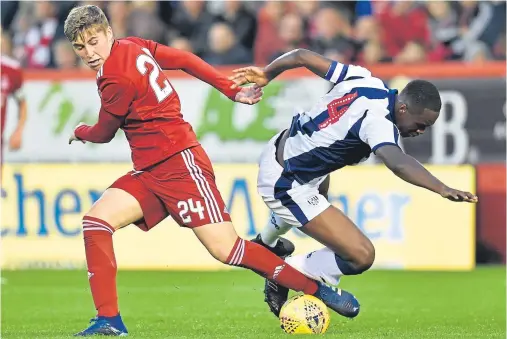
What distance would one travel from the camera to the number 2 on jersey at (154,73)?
7785mm

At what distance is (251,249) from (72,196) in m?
6.68

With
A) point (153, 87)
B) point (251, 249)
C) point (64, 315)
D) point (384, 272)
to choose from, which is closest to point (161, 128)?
point (153, 87)

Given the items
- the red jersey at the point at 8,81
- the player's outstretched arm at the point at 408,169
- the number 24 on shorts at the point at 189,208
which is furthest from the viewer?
the red jersey at the point at 8,81

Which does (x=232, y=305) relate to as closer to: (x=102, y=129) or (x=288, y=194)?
(x=288, y=194)

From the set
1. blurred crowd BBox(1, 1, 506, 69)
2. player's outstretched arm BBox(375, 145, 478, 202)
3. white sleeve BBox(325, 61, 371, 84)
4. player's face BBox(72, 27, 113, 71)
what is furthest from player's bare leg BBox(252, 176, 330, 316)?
blurred crowd BBox(1, 1, 506, 69)

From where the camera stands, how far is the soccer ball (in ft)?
26.3

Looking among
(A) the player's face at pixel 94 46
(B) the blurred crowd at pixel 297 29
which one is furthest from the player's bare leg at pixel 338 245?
(B) the blurred crowd at pixel 297 29

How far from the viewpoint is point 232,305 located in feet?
33.8

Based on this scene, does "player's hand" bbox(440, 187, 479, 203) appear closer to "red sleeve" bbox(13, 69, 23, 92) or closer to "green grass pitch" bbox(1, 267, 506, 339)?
"green grass pitch" bbox(1, 267, 506, 339)

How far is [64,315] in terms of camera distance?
9461mm

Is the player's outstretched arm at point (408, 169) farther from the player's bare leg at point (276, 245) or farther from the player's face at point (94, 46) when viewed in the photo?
the player's face at point (94, 46)

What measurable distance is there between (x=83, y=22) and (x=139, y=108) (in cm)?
70

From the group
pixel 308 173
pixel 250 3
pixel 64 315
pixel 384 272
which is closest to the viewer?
pixel 308 173

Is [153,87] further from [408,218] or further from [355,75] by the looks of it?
[408,218]
